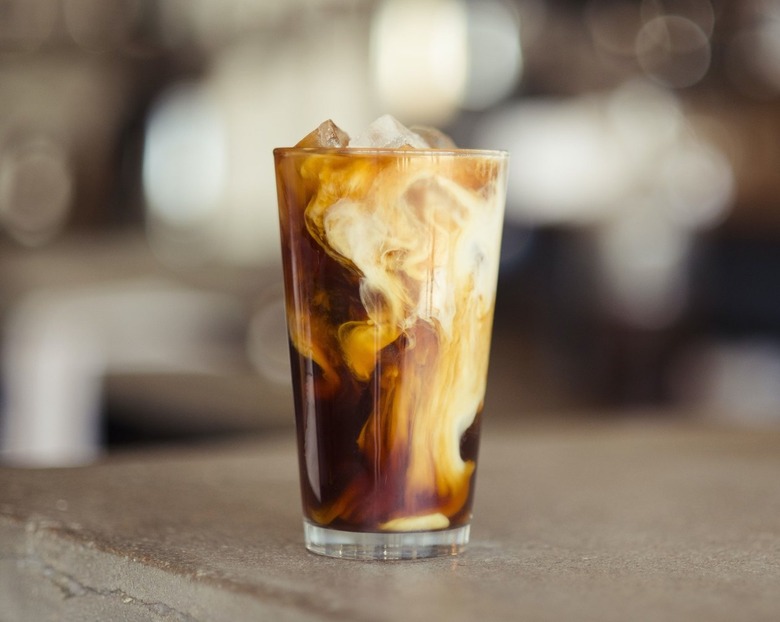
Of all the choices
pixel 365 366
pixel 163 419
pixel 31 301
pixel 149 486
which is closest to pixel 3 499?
pixel 149 486

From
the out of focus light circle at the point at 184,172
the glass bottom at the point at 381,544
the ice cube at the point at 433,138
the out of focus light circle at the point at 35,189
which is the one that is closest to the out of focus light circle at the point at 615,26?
the out of focus light circle at the point at 184,172

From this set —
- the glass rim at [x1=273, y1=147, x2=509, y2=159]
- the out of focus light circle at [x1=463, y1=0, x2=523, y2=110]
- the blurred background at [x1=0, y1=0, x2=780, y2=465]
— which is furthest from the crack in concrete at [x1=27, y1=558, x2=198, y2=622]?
the out of focus light circle at [x1=463, y1=0, x2=523, y2=110]

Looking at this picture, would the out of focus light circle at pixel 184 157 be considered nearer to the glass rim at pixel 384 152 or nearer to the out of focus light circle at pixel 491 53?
the out of focus light circle at pixel 491 53

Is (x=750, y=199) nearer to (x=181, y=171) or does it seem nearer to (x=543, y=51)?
(x=543, y=51)

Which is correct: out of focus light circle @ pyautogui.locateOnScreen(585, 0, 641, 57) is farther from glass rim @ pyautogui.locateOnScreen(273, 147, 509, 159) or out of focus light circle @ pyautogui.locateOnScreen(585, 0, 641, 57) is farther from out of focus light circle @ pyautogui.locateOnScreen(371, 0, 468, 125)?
glass rim @ pyautogui.locateOnScreen(273, 147, 509, 159)

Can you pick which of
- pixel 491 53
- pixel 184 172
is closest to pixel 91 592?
pixel 491 53

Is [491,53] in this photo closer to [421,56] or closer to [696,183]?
[421,56]
